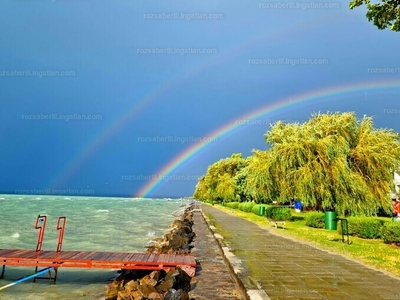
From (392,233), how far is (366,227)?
2544mm

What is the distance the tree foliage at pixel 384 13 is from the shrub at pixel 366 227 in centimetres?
1204

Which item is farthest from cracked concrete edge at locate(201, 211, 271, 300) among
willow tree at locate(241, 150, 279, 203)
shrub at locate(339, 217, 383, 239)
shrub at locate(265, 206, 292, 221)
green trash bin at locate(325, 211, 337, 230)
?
shrub at locate(265, 206, 292, 221)

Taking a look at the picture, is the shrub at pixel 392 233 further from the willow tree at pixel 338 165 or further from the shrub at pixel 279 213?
the shrub at pixel 279 213

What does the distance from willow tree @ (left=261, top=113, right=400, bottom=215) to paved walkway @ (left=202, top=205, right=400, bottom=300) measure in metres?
11.3

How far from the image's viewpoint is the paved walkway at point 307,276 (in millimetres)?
6301

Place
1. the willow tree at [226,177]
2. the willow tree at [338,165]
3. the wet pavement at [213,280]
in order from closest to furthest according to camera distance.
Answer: the wet pavement at [213,280], the willow tree at [338,165], the willow tree at [226,177]

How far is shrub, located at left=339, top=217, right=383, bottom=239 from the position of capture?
1632 cm

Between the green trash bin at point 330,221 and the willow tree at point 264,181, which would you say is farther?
the willow tree at point 264,181

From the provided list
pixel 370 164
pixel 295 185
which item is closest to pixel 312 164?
pixel 295 185

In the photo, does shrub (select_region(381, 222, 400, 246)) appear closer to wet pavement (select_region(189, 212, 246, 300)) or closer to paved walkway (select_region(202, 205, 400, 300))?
paved walkway (select_region(202, 205, 400, 300))

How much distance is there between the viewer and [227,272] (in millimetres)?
9023

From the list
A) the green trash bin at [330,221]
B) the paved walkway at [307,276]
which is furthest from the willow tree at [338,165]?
the paved walkway at [307,276]

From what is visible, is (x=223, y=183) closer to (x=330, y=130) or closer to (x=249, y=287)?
(x=330, y=130)

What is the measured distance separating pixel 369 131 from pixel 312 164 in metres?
6.07
